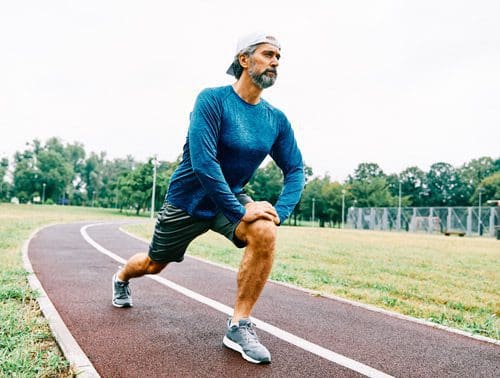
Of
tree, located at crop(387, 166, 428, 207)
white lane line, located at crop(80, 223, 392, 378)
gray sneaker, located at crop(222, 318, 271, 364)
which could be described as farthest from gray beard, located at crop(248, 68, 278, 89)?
tree, located at crop(387, 166, 428, 207)

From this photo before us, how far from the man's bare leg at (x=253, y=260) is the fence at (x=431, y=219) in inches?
1811

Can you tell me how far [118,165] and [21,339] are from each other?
409 feet

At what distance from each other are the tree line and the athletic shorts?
59.7 meters

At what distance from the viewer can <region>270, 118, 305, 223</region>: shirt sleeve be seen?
12.0 ft

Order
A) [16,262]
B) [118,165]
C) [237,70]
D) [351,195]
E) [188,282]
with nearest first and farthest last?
[237,70] → [188,282] → [16,262] → [351,195] → [118,165]

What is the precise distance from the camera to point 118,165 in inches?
4843

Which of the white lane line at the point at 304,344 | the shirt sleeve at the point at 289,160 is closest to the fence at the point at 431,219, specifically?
the white lane line at the point at 304,344

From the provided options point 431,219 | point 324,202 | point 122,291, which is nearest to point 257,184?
point 324,202

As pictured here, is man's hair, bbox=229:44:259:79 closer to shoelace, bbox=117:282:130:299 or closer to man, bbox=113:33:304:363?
man, bbox=113:33:304:363

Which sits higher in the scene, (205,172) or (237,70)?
(237,70)

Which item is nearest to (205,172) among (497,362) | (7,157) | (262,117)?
(262,117)

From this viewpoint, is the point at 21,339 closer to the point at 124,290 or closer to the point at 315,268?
the point at 124,290

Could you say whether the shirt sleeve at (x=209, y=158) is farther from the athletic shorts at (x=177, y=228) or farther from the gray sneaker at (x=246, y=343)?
the gray sneaker at (x=246, y=343)

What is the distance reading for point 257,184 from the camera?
3169 inches
